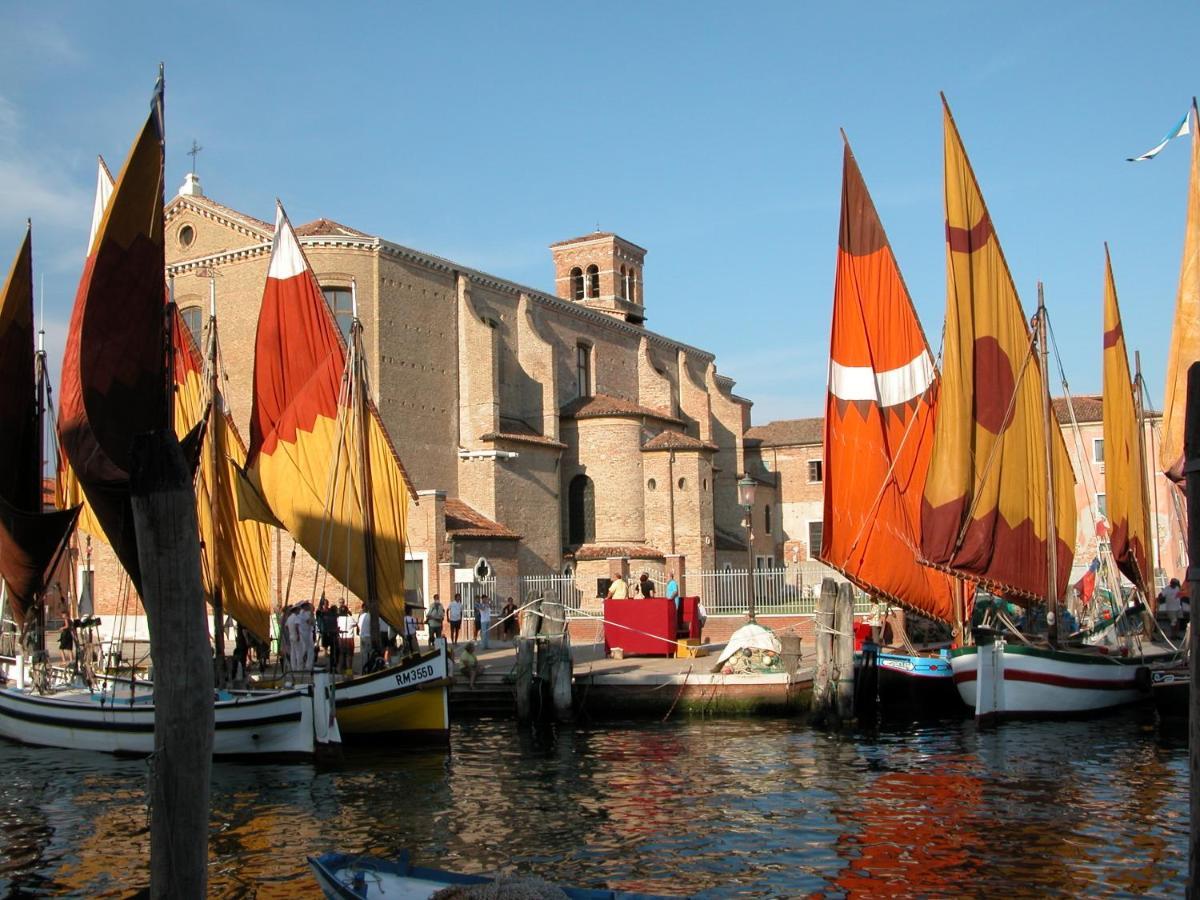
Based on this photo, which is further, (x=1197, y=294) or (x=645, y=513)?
(x=645, y=513)

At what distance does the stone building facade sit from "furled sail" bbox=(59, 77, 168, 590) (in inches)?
750

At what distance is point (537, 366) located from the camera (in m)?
40.8

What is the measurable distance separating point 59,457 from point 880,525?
592 inches

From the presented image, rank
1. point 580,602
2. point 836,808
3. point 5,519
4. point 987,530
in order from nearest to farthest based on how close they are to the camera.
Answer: point 836,808, point 5,519, point 987,530, point 580,602

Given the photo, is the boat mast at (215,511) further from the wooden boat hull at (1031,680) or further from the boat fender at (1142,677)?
the boat fender at (1142,677)

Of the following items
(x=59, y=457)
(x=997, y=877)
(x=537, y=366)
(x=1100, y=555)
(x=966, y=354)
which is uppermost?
(x=537, y=366)

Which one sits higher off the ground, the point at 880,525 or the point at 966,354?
the point at 966,354

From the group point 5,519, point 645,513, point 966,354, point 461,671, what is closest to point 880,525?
point 966,354

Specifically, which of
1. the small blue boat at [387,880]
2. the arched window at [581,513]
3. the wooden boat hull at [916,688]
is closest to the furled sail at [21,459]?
the small blue boat at [387,880]

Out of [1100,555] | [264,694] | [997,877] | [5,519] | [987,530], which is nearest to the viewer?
[997,877]

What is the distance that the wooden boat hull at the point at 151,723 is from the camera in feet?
58.0

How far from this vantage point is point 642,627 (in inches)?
1032

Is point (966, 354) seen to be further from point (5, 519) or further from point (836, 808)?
point (5, 519)

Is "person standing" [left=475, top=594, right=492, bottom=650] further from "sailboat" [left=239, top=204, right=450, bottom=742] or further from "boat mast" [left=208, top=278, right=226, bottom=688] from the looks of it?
"boat mast" [left=208, top=278, right=226, bottom=688]
